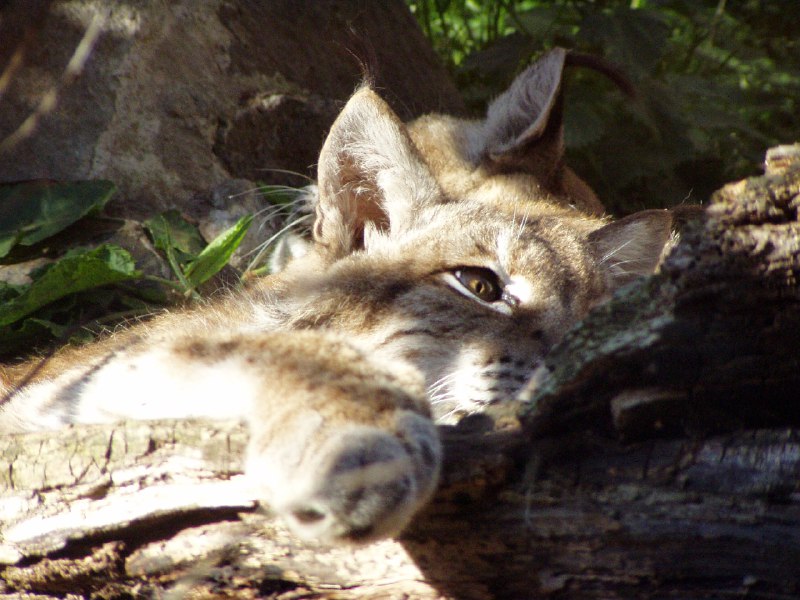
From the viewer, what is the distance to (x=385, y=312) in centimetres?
294

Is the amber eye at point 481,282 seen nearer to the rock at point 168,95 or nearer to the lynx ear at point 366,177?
the lynx ear at point 366,177

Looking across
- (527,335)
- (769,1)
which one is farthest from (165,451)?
(769,1)

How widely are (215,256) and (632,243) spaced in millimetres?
1675

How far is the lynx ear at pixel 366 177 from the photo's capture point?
3.14 m

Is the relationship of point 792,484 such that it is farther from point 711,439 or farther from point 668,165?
point 668,165

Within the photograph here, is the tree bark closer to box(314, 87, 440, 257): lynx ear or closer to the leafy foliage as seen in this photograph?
box(314, 87, 440, 257): lynx ear

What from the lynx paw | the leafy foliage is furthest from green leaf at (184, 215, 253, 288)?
the lynx paw

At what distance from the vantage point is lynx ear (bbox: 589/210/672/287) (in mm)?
3152

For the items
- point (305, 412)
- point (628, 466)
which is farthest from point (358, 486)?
point (628, 466)

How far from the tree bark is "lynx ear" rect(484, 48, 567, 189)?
65.2 inches

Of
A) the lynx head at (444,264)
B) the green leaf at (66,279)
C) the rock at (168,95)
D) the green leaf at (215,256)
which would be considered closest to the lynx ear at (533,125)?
the lynx head at (444,264)

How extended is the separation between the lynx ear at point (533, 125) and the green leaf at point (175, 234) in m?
1.34

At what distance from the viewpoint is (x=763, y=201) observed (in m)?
1.97

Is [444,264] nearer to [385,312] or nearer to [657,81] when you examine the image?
[385,312]
